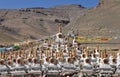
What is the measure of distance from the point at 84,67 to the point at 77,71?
0.66m

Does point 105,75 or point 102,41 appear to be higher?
point 102,41

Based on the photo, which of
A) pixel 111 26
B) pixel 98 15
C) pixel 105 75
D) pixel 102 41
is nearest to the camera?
pixel 105 75

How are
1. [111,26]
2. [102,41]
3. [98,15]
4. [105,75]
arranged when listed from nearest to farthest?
[105,75]
[102,41]
[111,26]
[98,15]

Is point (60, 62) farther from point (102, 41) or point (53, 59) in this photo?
point (102, 41)

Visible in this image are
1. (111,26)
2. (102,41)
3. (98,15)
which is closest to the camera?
(102,41)

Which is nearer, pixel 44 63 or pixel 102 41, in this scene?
pixel 44 63

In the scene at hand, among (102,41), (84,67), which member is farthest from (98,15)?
(84,67)

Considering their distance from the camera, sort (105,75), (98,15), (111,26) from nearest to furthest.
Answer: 1. (105,75)
2. (111,26)
3. (98,15)

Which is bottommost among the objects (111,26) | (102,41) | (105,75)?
(105,75)

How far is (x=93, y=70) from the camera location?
2383 cm

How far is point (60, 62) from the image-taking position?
24.0m

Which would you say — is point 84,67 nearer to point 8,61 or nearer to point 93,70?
point 93,70

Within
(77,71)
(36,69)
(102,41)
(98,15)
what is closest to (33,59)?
(36,69)

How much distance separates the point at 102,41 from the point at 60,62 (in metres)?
46.7
